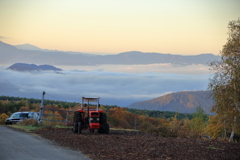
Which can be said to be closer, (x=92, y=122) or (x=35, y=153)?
(x=35, y=153)

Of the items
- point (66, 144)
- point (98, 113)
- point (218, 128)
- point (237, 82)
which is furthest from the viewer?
point (218, 128)

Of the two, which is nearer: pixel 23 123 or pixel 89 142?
pixel 89 142

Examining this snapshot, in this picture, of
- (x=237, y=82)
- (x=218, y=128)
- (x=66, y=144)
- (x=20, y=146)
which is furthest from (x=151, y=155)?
(x=218, y=128)

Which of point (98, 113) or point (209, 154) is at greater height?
point (98, 113)

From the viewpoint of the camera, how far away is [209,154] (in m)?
10.9

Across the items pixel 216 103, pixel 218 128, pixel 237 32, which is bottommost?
pixel 218 128

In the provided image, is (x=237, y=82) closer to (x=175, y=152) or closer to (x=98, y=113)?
(x=98, y=113)

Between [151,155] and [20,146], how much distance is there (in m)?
5.75

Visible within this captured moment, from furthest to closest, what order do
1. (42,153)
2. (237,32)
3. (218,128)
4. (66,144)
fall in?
(218,128) < (237,32) < (66,144) < (42,153)

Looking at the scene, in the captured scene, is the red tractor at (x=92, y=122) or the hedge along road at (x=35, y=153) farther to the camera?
the red tractor at (x=92, y=122)

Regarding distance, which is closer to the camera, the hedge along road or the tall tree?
the hedge along road

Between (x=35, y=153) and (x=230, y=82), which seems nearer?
(x=35, y=153)

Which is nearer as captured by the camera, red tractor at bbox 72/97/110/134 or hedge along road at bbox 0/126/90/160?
hedge along road at bbox 0/126/90/160

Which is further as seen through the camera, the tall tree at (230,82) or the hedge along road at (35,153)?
the tall tree at (230,82)
